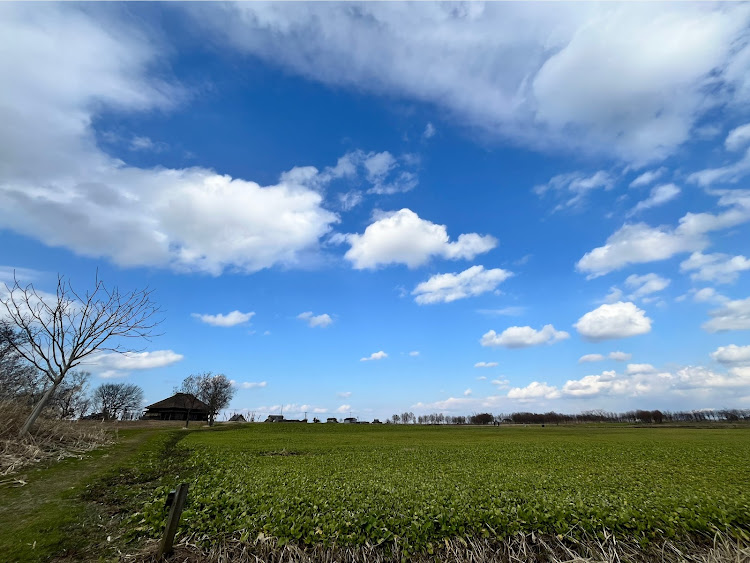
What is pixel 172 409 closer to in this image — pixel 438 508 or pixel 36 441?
pixel 36 441

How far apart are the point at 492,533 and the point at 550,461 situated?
43.9ft

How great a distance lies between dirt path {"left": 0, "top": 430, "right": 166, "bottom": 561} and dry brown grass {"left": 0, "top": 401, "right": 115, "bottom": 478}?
1018 mm

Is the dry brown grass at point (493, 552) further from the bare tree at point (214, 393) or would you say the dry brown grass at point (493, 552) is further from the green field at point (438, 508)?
the bare tree at point (214, 393)

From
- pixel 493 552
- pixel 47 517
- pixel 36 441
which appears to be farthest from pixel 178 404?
pixel 493 552

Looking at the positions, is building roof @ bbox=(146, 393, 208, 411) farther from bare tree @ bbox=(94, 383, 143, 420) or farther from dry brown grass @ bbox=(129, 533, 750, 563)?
dry brown grass @ bbox=(129, 533, 750, 563)

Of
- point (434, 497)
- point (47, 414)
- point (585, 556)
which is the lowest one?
point (585, 556)

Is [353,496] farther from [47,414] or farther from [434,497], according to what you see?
[47,414]

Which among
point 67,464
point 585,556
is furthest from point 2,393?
point 585,556

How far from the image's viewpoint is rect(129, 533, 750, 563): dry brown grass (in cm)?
650

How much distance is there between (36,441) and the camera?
1584 cm

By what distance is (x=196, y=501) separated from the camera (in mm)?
8570

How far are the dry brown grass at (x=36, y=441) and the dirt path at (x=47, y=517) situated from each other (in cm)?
102

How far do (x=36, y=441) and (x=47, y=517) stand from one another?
10.8 metres

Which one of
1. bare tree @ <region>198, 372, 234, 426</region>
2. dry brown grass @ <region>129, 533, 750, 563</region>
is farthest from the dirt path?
bare tree @ <region>198, 372, 234, 426</region>
